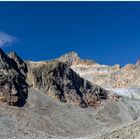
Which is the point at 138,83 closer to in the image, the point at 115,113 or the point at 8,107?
the point at 115,113

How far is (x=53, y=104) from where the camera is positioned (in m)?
83.4

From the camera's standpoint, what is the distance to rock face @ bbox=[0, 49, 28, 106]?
258ft

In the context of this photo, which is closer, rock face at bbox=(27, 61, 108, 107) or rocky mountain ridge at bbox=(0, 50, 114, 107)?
rocky mountain ridge at bbox=(0, 50, 114, 107)

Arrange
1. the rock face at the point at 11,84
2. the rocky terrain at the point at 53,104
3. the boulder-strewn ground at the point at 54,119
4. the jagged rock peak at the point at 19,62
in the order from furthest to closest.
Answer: the jagged rock peak at the point at 19,62
the rock face at the point at 11,84
the rocky terrain at the point at 53,104
the boulder-strewn ground at the point at 54,119

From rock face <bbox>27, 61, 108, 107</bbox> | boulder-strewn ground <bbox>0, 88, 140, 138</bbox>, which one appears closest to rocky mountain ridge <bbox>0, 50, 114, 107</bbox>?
rock face <bbox>27, 61, 108, 107</bbox>

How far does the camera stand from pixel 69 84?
318 ft

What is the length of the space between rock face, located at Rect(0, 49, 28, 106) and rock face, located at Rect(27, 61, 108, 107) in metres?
4.30

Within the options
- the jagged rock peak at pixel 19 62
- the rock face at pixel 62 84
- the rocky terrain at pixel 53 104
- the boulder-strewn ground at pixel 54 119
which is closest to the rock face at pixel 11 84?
the rocky terrain at pixel 53 104

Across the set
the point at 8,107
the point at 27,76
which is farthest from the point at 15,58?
the point at 8,107

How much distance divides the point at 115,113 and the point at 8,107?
27.4m

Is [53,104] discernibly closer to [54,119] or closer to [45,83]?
[54,119]

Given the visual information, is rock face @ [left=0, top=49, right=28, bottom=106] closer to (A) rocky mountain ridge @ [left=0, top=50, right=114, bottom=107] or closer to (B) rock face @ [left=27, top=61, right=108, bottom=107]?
(A) rocky mountain ridge @ [left=0, top=50, right=114, bottom=107]

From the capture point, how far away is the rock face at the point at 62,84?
9061 cm

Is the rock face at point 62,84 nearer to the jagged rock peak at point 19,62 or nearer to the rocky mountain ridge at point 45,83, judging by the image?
the rocky mountain ridge at point 45,83
